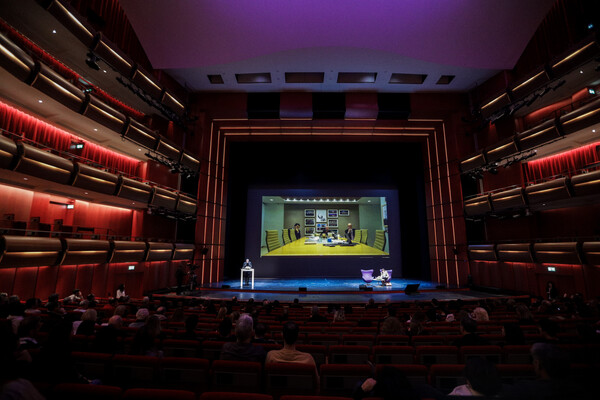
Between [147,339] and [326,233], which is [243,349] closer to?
[147,339]

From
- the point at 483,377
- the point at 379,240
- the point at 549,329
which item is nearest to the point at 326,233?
the point at 379,240

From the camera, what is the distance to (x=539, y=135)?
41.2ft

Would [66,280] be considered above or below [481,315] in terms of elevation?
below

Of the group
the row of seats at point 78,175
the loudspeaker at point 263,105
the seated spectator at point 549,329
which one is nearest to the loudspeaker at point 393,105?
the loudspeaker at point 263,105

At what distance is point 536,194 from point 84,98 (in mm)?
20818

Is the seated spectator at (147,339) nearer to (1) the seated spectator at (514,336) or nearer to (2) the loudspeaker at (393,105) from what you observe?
(1) the seated spectator at (514,336)

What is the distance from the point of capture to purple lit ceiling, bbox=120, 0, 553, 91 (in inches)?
479

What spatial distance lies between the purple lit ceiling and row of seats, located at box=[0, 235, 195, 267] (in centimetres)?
979

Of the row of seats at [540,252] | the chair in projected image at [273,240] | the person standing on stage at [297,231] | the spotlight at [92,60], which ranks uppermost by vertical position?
the spotlight at [92,60]

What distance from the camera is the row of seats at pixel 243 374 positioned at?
245 centimetres

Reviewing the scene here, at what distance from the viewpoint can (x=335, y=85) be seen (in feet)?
54.7

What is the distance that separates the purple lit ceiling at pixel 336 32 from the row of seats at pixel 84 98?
9.34ft

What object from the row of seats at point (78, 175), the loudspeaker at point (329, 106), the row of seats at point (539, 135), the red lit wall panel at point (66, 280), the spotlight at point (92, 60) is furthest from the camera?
the loudspeaker at point (329, 106)

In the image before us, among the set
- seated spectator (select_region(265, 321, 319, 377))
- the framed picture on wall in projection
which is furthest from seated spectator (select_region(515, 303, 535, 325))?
the framed picture on wall in projection
